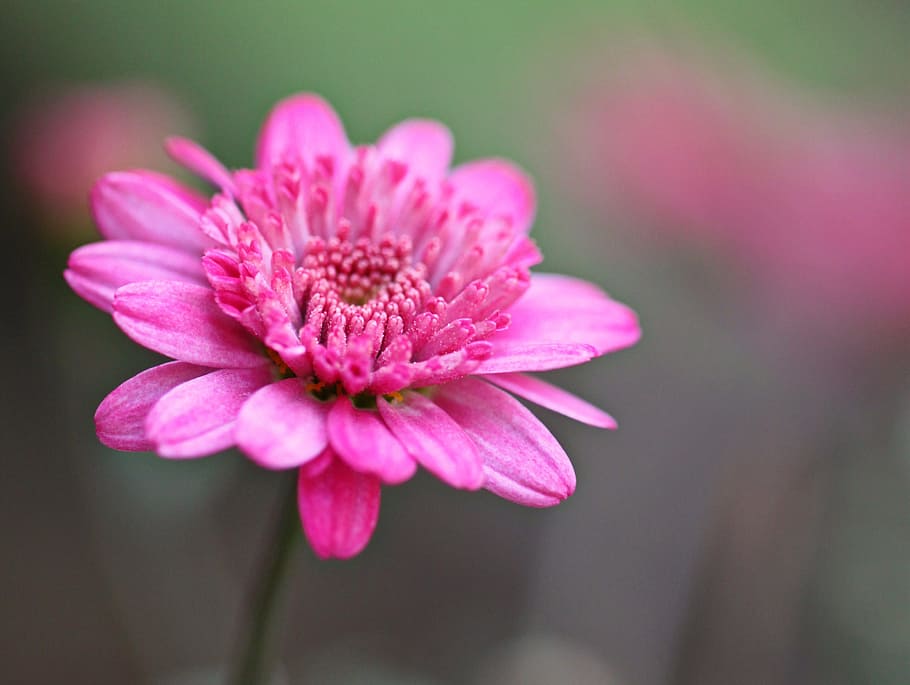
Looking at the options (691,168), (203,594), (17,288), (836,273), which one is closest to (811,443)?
(836,273)

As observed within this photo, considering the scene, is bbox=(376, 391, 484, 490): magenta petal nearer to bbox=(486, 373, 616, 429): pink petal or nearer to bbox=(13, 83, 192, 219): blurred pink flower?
bbox=(486, 373, 616, 429): pink petal

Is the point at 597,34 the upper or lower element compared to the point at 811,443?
upper

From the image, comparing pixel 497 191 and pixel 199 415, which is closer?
pixel 199 415

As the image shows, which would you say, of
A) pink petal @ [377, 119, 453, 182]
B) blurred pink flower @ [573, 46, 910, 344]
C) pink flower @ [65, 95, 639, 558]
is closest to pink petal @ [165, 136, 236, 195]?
pink flower @ [65, 95, 639, 558]

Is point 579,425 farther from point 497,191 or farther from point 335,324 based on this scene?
point 335,324

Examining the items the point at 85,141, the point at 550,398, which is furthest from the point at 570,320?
the point at 85,141

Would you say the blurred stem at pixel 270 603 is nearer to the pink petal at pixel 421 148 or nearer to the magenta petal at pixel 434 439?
the magenta petal at pixel 434 439

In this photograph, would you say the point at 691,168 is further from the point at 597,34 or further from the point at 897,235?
the point at 597,34
